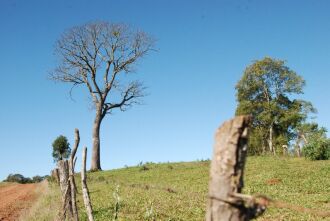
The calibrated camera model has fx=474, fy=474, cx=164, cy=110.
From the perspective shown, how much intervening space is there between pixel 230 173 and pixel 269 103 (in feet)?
184

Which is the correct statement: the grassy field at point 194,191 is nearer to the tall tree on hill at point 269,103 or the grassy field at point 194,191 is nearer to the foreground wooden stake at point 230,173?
the foreground wooden stake at point 230,173

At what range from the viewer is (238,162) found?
3.70 m

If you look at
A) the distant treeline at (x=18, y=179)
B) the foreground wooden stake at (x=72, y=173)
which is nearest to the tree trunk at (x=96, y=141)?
the distant treeline at (x=18, y=179)

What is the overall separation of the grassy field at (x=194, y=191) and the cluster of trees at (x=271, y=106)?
75.2 feet

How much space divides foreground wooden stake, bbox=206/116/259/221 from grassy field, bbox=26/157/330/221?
13.9 ft

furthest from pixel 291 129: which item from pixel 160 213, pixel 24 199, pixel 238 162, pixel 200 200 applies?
pixel 238 162

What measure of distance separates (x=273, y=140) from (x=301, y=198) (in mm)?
39935

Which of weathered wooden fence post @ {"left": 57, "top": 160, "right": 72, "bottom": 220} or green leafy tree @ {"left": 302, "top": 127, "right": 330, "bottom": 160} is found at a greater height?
green leafy tree @ {"left": 302, "top": 127, "right": 330, "bottom": 160}

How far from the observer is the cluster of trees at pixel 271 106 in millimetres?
57562

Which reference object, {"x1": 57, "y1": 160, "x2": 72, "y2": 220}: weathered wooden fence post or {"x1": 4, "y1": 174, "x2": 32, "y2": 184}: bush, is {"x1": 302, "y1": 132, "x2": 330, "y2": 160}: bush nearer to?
{"x1": 57, "y1": 160, "x2": 72, "y2": 220}: weathered wooden fence post

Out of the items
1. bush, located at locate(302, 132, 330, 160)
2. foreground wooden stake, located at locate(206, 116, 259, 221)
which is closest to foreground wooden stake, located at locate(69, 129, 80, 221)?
foreground wooden stake, located at locate(206, 116, 259, 221)

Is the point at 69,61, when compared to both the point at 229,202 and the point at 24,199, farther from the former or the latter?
the point at 229,202

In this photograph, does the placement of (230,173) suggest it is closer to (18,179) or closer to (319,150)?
(319,150)

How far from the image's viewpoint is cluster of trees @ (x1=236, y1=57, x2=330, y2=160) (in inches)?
2266
